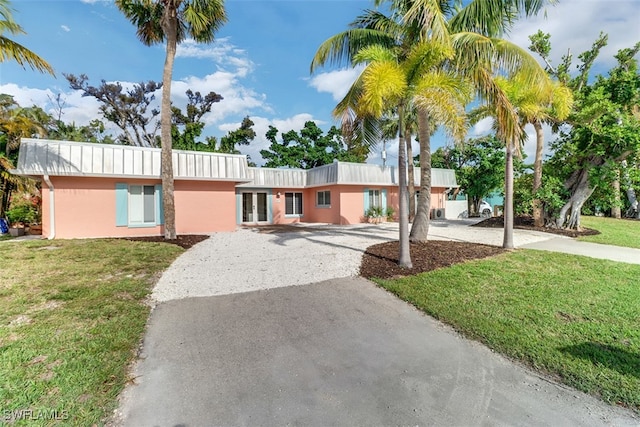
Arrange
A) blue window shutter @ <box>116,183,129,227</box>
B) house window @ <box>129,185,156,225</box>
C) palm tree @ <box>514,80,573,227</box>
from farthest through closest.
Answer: house window @ <box>129,185,156,225</box>
blue window shutter @ <box>116,183,129,227</box>
palm tree @ <box>514,80,573,227</box>

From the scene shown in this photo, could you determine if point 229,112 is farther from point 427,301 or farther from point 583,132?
point 427,301

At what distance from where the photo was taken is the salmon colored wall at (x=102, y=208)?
11.0 m

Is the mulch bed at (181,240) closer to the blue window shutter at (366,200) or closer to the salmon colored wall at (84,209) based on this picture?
the salmon colored wall at (84,209)

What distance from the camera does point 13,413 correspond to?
2316 millimetres

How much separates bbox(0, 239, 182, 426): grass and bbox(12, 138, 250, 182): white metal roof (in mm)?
4204

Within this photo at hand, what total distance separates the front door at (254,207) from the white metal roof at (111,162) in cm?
532

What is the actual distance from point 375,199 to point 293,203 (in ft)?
18.3

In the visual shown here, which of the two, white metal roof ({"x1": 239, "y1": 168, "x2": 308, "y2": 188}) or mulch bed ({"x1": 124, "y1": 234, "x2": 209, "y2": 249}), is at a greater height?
white metal roof ({"x1": 239, "y1": 168, "x2": 308, "y2": 188})

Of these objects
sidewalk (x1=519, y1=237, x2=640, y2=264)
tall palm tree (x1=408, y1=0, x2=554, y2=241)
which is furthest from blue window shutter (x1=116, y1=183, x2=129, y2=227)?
sidewalk (x1=519, y1=237, x2=640, y2=264)

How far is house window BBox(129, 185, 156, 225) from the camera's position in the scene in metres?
12.1

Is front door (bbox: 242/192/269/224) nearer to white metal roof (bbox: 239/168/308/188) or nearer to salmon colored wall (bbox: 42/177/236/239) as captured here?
white metal roof (bbox: 239/168/308/188)

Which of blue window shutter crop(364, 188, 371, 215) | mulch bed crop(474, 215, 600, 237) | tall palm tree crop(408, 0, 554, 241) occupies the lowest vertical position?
mulch bed crop(474, 215, 600, 237)

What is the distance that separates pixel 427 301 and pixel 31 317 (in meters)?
5.90

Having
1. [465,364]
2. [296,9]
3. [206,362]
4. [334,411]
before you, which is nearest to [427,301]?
[465,364]
